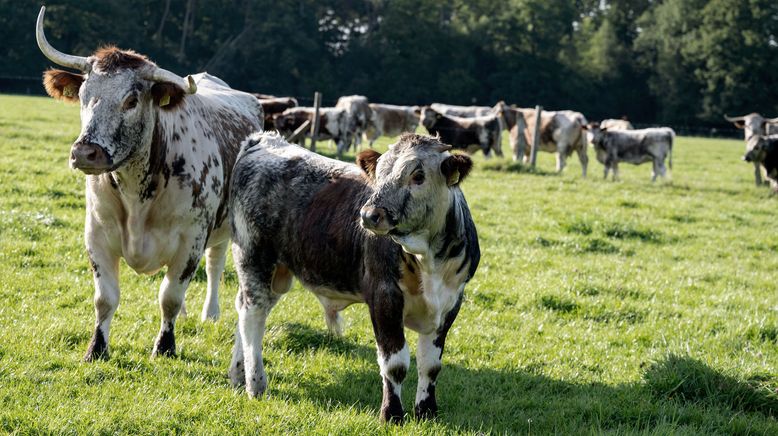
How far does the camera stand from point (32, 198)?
36.4 feet

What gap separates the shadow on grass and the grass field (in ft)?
0.05

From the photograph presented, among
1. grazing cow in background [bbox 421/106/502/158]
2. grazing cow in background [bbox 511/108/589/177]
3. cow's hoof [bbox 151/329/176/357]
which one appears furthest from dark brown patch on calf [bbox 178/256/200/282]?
grazing cow in background [bbox 421/106/502/158]

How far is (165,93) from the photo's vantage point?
5621 mm

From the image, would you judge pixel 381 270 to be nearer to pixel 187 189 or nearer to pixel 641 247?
pixel 187 189

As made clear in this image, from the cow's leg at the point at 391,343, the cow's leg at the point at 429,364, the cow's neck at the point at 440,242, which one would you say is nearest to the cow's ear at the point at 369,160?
the cow's neck at the point at 440,242

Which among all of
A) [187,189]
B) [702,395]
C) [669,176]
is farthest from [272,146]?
[669,176]

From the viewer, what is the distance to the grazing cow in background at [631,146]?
23031 mm

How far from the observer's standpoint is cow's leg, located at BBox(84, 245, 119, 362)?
5559 millimetres

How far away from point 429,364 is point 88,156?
2.45 m

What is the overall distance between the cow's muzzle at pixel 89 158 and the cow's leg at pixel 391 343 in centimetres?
195

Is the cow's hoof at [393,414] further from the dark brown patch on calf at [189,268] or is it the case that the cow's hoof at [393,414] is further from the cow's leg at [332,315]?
the dark brown patch on calf at [189,268]

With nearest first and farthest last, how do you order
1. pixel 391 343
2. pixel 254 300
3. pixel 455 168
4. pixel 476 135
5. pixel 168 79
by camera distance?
1. pixel 455 168
2. pixel 391 343
3. pixel 254 300
4. pixel 168 79
5. pixel 476 135

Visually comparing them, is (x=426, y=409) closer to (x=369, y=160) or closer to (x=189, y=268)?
(x=369, y=160)

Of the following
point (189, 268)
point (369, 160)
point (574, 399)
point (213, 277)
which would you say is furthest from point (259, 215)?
point (574, 399)
